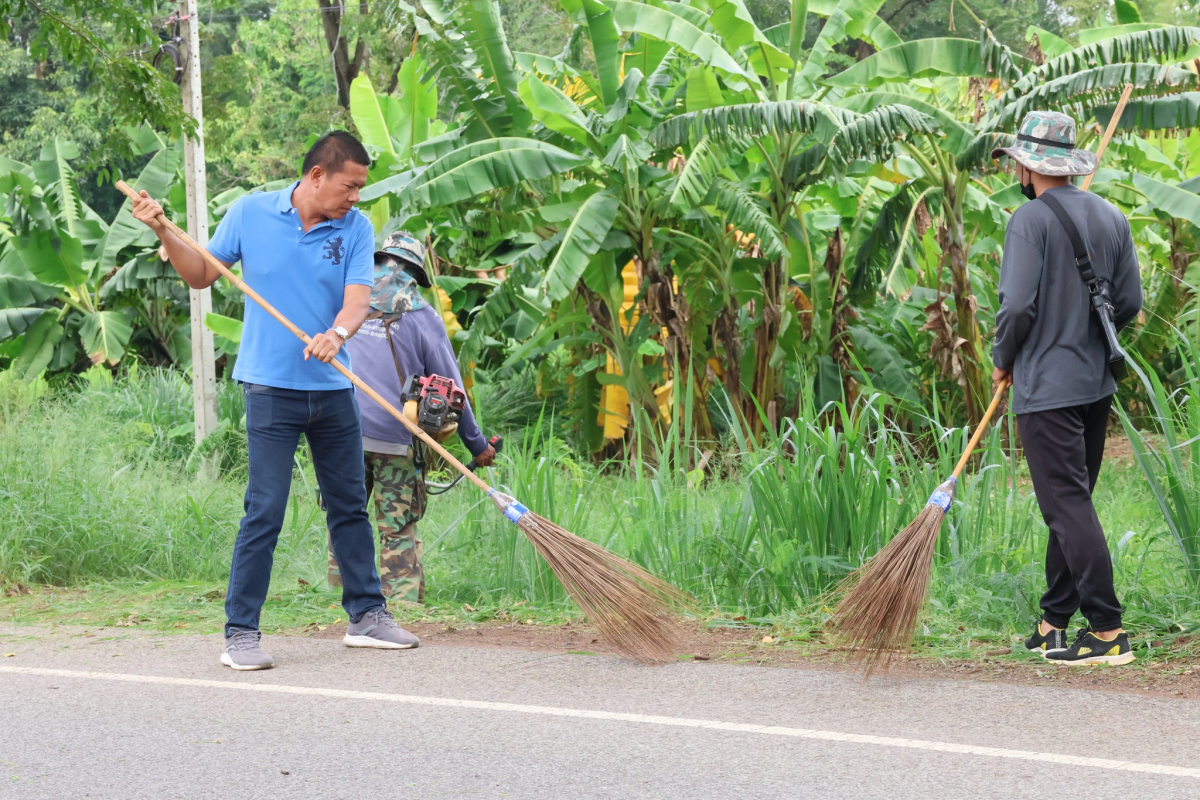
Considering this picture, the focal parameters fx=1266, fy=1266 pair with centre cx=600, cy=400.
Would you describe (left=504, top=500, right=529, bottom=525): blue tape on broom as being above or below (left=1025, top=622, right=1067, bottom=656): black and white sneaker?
above

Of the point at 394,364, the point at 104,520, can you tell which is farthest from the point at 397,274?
the point at 104,520

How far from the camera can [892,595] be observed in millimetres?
4875

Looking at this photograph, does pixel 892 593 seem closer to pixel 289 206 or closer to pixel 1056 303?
pixel 1056 303

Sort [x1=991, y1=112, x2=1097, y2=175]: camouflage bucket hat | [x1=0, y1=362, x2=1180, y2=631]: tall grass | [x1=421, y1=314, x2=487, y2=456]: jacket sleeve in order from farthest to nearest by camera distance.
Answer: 1. [x1=421, y1=314, x2=487, y2=456]: jacket sleeve
2. [x1=0, y1=362, x2=1180, y2=631]: tall grass
3. [x1=991, y1=112, x2=1097, y2=175]: camouflage bucket hat

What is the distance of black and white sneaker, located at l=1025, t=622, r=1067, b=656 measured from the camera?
498 cm

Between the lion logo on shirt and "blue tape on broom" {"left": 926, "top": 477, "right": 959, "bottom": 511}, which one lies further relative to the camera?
the lion logo on shirt

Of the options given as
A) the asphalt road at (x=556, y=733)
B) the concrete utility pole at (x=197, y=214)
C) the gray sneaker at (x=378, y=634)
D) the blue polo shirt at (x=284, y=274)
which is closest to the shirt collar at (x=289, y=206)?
the blue polo shirt at (x=284, y=274)

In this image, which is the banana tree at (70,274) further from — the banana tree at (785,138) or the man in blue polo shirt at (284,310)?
the man in blue polo shirt at (284,310)

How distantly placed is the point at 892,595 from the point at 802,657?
584 mm

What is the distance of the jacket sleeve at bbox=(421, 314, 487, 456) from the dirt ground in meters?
0.89

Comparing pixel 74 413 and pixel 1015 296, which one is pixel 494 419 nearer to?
pixel 74 413

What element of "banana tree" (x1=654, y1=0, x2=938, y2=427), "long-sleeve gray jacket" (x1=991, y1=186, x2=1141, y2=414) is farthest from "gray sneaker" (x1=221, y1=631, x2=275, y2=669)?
"banana tree" (x1=654, y1=0, x2=938, y2=427)

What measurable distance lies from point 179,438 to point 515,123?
4.75 metres

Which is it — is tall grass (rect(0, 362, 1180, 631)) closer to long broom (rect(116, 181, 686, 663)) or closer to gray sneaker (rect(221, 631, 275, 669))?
long broom (rect(116, 181, 686, 663))
